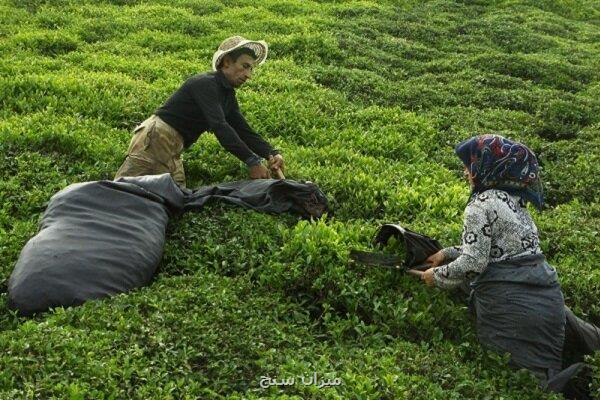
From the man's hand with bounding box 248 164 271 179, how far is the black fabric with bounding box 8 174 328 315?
252 mm

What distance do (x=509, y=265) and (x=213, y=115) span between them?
3.67 m

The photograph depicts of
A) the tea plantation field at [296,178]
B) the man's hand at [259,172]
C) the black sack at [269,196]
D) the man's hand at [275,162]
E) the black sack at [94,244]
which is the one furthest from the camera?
the man's hand at [275,162]

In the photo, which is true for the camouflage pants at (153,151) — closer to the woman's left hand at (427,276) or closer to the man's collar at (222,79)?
the man's collar at (222,79)

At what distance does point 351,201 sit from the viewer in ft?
26.1

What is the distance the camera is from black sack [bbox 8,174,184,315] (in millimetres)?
5254

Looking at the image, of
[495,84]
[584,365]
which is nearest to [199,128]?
[584,365]

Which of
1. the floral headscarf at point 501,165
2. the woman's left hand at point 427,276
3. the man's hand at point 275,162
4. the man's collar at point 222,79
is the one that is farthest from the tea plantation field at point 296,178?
the man's collar at point 222,79

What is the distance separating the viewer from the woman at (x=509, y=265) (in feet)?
17.3

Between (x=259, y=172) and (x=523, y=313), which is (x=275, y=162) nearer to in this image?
(x=259, y=172)

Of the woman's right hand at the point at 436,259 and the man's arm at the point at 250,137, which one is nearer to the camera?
the woman's right hand at the point at 436,259

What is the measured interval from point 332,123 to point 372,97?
216cm

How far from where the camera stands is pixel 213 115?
7531mm

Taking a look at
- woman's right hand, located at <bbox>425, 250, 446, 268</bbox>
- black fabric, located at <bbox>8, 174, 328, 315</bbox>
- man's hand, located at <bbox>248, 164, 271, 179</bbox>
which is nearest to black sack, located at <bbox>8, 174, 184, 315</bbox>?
black fabric, located at <bbox>8, 174, 328, 315</bbox>

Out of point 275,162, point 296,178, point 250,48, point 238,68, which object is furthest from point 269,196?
point 250,48
